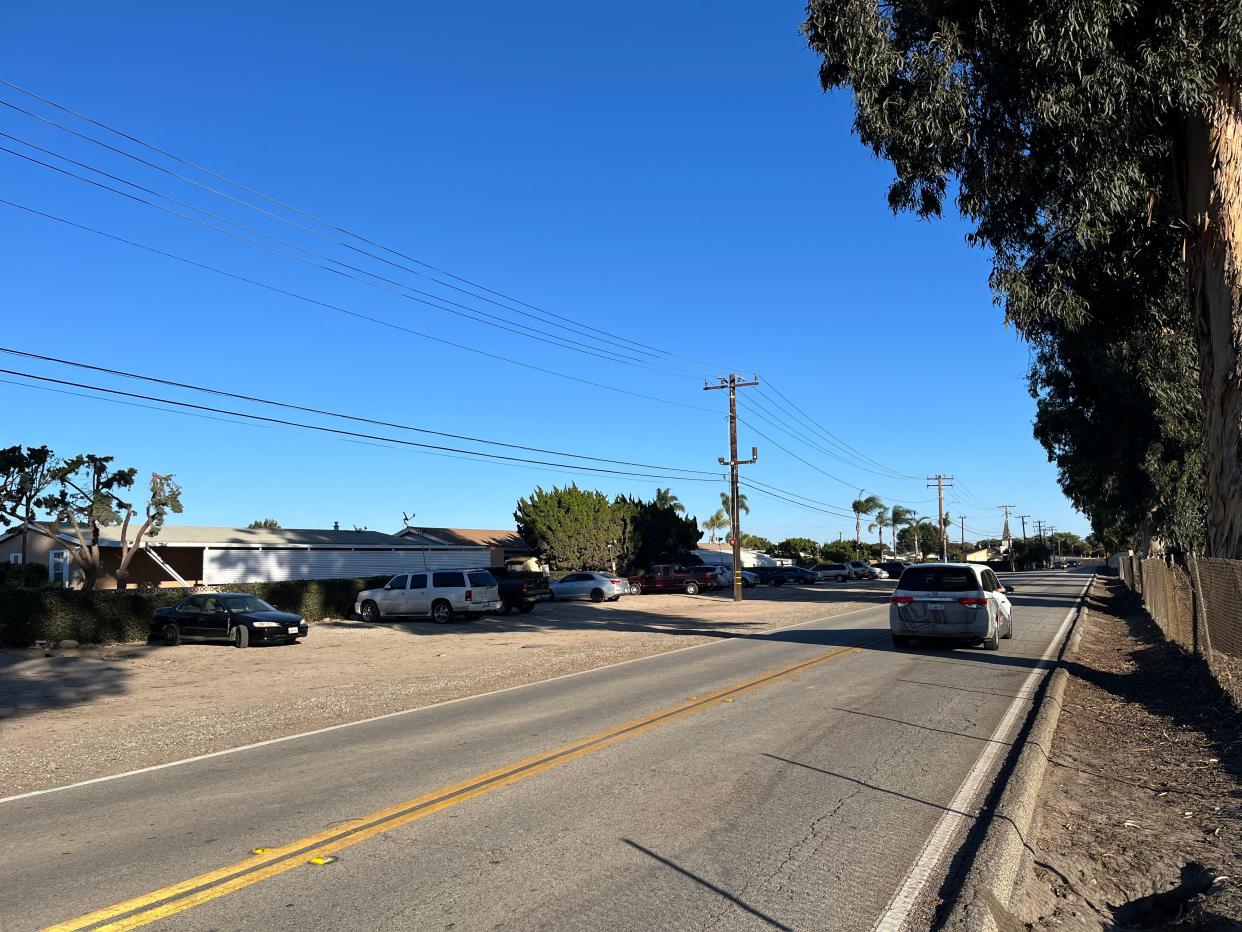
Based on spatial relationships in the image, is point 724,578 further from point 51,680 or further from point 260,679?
point 51,680

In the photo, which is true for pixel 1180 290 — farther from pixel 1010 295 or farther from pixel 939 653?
pixel 939 653

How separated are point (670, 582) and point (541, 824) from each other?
142ft

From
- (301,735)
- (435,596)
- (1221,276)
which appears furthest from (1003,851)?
(435,596)

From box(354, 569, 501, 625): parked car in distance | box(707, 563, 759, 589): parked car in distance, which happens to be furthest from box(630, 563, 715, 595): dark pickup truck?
box(354, 569, 501, 625): parked car in distance

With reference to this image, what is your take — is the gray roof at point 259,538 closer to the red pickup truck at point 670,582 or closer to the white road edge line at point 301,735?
the red pickup truck at point 670,582

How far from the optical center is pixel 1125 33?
1221 centimetres

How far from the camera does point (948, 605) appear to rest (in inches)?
690

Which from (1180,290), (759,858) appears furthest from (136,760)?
(1180,290)

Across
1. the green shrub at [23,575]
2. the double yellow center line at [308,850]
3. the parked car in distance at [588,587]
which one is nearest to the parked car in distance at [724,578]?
the parked car in distance at [588,587]

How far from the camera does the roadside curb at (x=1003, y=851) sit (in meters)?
4.62

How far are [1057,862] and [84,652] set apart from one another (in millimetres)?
21224

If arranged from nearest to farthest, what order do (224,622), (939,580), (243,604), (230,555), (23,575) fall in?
(939,580) → (224,622) → (243,604) → (23,575) → (230,555)

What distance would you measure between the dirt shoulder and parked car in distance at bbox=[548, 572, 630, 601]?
29238mm

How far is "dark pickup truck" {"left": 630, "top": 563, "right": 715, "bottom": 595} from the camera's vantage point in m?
49.3
